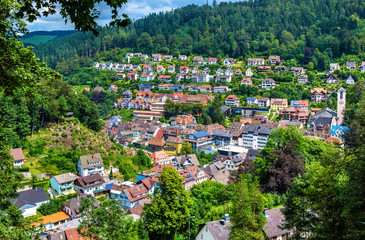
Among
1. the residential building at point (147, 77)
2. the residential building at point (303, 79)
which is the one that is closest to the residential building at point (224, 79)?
the residential building at point (303, 79)

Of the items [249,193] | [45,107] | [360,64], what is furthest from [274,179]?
[360,64]

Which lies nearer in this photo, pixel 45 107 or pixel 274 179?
pixel 274 179

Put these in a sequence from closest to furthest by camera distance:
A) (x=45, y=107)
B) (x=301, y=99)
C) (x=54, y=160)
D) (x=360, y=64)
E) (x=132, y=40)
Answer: (x=54, y=160) → (x=45, y=107) → (x=301, y=99) → (x=360, y=64) → (x=132, y=40)

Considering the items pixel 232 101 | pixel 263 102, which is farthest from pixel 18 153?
pixel 263 102

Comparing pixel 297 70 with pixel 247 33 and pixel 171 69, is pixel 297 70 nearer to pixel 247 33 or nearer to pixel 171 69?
pixel 247 33

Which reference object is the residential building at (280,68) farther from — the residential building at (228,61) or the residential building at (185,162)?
the residential building at (185,162)

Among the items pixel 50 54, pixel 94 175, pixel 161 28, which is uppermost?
pixel 161 28

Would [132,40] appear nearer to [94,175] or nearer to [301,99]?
[301,99]
